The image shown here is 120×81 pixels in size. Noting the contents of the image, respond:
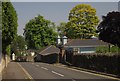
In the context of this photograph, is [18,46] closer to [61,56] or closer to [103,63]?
[61,56]

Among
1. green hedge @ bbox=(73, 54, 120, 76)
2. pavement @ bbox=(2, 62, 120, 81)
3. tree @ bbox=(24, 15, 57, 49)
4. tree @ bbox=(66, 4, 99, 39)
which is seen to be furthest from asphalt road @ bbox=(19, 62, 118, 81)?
tree @ bbox=(24, 15, 57, 49)

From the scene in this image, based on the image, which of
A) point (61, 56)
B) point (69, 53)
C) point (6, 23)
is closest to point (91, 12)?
point (61, 56)

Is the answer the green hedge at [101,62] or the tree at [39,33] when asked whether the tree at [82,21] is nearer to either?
the tree at [39,33]

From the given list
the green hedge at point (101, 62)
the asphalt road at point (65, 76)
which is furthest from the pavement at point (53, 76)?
the green hedge at point (101, 62)

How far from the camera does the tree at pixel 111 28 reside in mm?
65900

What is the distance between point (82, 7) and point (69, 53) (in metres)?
42.6

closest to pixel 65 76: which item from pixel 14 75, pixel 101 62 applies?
pixel 14 75

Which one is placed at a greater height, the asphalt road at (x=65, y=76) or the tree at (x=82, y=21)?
the tree at (x=82, y=21)

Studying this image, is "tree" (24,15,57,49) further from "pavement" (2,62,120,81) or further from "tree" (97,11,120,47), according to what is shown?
"pavement" (2,62,120,81)

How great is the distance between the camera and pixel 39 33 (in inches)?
4183

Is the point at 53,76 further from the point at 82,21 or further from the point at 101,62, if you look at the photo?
the point at 82,21

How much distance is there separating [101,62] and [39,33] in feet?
229

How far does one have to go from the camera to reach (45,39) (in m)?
106

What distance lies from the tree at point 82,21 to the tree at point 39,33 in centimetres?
906
